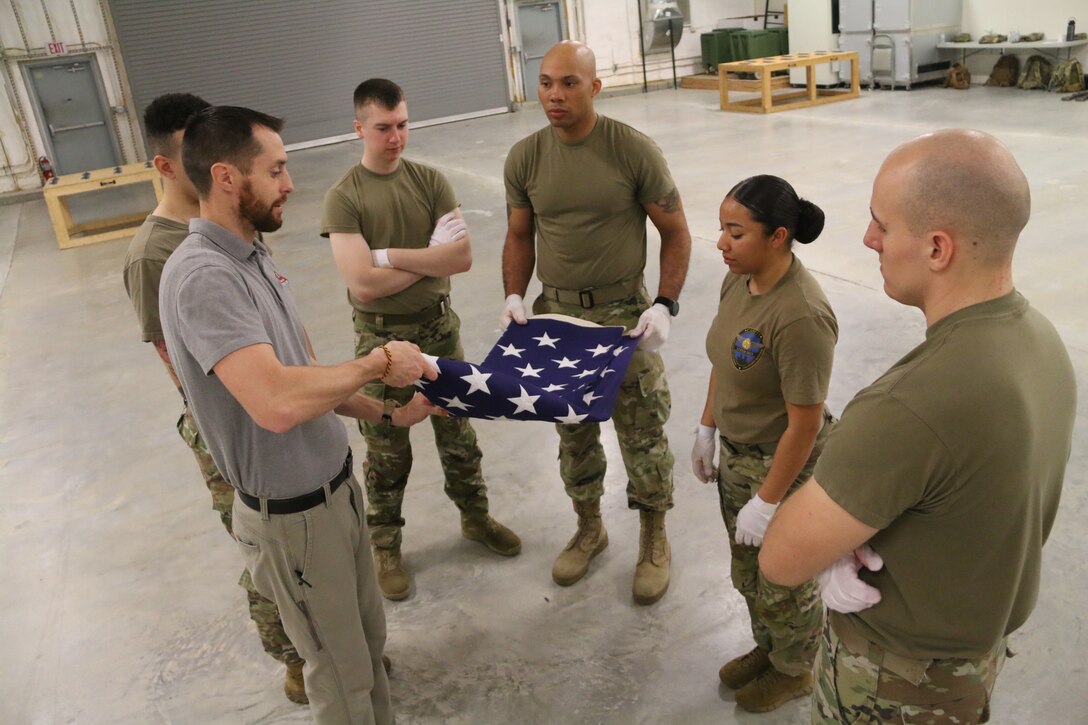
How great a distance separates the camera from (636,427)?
10.4 ft

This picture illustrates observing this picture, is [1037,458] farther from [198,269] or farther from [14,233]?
[14,233]

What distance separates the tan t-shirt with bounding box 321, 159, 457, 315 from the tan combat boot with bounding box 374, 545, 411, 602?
1.02 m

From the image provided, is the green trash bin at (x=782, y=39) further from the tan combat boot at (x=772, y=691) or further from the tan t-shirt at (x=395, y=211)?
the tan combat boot at (x=772, y=691)

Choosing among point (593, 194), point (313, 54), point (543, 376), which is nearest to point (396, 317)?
point (543, 376)

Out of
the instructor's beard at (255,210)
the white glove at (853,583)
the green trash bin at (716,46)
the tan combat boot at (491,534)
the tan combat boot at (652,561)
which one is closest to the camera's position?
the white glove at (853,583)

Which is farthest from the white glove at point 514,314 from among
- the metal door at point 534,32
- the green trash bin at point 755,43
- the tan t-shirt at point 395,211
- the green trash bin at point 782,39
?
the green trash bin at point 782,39

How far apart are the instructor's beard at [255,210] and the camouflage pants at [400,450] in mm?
1206

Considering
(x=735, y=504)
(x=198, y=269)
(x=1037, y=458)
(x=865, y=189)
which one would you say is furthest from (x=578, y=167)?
(x=865, y=189)

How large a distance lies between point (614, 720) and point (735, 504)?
31.6 inches

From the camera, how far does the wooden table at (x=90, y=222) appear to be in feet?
32.2

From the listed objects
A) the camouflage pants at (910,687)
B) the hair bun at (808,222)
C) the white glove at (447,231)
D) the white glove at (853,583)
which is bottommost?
the camouflage pants at (910,687)

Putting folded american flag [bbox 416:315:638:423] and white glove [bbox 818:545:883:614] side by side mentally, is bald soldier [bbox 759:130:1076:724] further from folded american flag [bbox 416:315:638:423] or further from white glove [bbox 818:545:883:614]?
folded american flag [bbox 416:315:638:423]

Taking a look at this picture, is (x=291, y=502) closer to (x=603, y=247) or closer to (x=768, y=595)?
(x=768, y=595)

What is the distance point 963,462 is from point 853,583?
33cm
